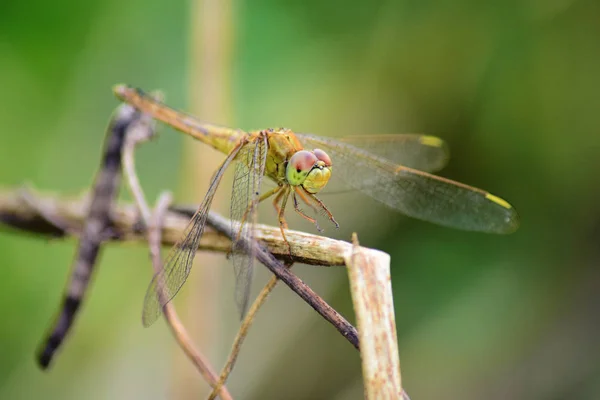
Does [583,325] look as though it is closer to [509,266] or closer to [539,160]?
[509,266]

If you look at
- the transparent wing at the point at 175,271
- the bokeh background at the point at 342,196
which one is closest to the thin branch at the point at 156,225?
the transparent wing at the point at 175,271

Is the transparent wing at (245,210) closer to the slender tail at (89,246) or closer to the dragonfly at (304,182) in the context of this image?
the dragonfly at (304,182)

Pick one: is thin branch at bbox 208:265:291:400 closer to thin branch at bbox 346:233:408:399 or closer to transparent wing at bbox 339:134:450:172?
thin branch at bbox 346:233:408:399

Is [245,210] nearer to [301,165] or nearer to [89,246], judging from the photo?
[301,165]

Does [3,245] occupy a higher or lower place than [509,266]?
lower

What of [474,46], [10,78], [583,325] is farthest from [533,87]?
[10,78]
